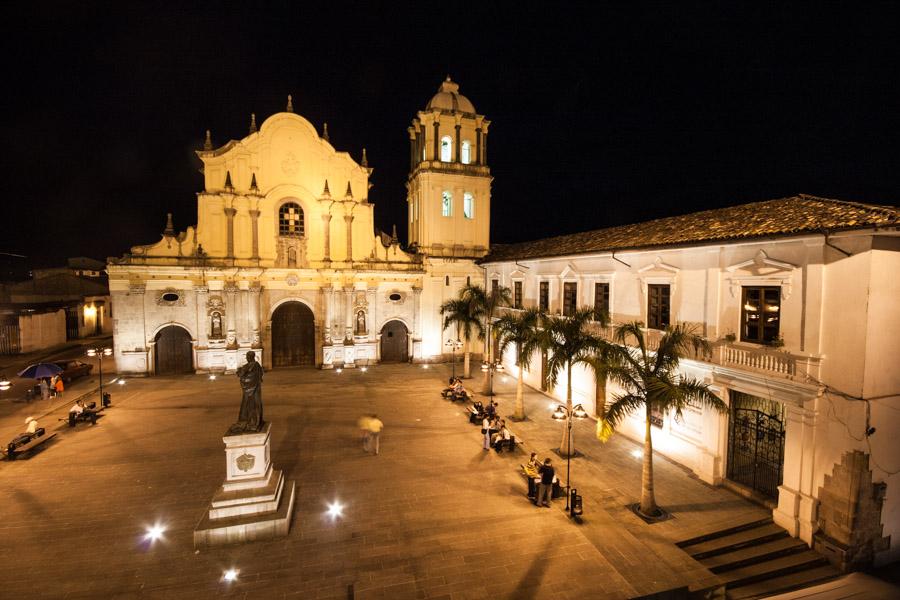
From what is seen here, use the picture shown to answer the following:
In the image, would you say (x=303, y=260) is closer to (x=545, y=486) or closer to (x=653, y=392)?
(x=545, y=486)

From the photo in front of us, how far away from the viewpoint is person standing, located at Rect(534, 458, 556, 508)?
12.3 metres

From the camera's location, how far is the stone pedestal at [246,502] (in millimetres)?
10461

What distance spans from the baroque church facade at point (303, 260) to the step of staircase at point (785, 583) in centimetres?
→ 2398

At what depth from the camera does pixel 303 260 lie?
97.9 feet

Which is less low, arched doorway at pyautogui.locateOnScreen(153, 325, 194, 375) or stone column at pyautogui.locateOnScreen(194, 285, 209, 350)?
stone column at pyautogui.locateOnScreen(194, 285, 209, 350)

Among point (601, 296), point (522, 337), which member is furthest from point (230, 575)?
point (601, 296)

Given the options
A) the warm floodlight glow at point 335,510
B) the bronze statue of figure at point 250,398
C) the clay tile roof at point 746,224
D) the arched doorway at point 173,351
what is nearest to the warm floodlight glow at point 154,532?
the bronze statue of figure at point 250,398

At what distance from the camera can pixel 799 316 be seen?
11.3 meters

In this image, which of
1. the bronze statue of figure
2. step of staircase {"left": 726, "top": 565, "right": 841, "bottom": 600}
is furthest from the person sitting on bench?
the bronze statue of figure

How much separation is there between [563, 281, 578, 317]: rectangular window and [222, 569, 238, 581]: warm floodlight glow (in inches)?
649

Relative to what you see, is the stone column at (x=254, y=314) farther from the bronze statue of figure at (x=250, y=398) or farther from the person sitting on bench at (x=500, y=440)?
the person sitting on bench at (x=500, y=440)

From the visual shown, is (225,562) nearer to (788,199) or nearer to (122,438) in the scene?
(122,438)

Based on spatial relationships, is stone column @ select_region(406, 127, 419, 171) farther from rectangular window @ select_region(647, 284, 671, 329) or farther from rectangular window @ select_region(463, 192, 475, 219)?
rectangular window @ select_region(647, 284, 671, 329)

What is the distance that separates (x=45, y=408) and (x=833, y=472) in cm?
3104
